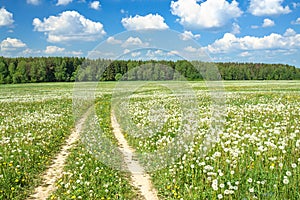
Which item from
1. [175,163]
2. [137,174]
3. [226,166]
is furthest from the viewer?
[137,174]

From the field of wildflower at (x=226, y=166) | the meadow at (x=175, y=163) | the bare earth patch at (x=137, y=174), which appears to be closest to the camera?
the field of wildflower at (x=226, y=166)

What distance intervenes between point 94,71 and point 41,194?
1721 cm

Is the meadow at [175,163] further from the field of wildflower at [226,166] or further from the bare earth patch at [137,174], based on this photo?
the bare earth patch at [137,174]

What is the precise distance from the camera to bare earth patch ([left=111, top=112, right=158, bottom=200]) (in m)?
7.20

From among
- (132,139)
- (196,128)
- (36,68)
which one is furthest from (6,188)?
(36,68)

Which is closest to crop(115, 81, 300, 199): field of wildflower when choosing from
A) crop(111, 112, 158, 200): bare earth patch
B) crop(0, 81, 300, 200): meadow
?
crop(0, 81, 300, 200): meadow

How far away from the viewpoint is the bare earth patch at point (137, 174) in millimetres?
7199

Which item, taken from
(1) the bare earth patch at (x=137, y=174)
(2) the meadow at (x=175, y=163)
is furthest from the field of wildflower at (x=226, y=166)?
(1) the bare earth patch at (x=137, y=174)

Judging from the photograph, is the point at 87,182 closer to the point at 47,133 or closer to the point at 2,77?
the point at 47,133

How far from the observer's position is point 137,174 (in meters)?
8.52

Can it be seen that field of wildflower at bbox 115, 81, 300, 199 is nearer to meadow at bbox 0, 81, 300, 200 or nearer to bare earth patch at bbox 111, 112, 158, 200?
meadow at bbox 0, 81, 300, 200

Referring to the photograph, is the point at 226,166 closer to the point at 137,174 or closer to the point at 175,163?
the point at 175,163

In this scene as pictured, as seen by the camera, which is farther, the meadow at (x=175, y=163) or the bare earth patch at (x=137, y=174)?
the bare earth patch at (x=137, y=174)

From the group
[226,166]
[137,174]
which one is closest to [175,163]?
[137,174]
